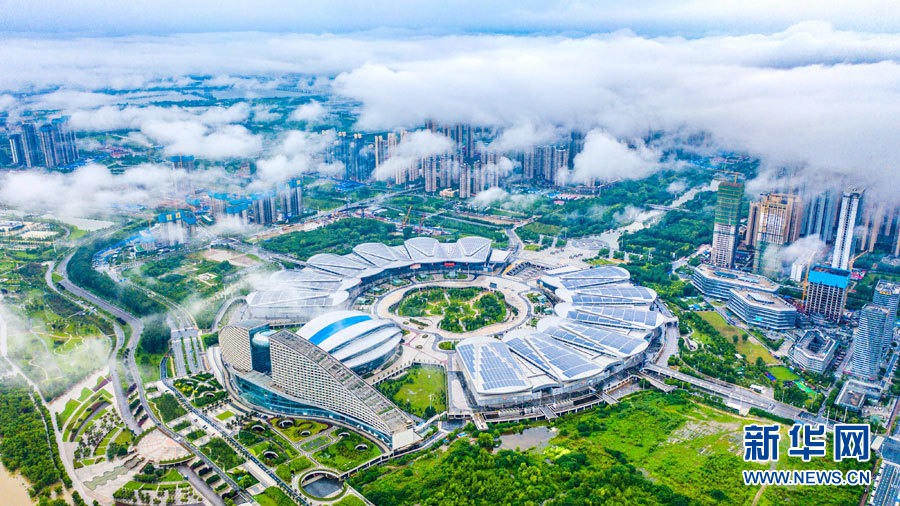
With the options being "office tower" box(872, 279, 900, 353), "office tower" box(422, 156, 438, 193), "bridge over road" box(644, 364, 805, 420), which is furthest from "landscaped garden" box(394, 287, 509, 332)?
"office tower" box(422, 156, 438, 193)

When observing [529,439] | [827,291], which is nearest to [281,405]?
[529,439]

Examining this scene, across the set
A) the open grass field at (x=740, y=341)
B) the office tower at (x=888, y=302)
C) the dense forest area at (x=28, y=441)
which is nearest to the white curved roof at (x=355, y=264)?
the dense forest area at (x=28, y=441)

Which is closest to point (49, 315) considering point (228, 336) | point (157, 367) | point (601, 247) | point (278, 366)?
point (157, 367)

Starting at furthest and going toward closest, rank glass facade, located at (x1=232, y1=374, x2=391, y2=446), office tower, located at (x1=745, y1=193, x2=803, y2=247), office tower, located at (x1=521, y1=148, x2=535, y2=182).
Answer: office tower, located at (x1=521, y1=148, x2=535, y2=182), office tower, located at (x1=745, y1=193, x2=803, y2=247), glass facade, located at (x1=232, y1=374, x2=391, y2=446)

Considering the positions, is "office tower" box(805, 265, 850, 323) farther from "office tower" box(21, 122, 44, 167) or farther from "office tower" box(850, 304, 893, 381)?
"office tower" box(21, 122, 44, 167)

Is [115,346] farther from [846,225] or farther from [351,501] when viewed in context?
[846,225]

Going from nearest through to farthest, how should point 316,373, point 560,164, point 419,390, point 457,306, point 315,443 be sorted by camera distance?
point 315,443, point 316,373, point 419,390, point 457,306, point 560,164
